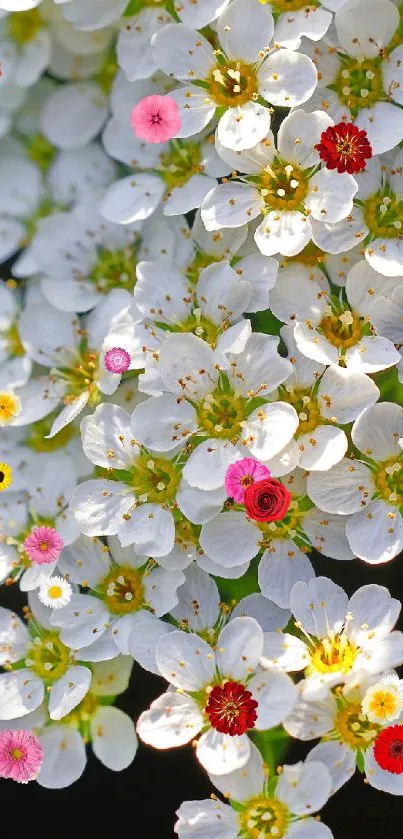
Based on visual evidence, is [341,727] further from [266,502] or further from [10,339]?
[10,339]

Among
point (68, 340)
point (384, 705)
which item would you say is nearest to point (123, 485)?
point (68, 340)

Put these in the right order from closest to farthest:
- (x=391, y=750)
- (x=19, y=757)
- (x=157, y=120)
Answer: (x=391, y=750)
(x=19, y=757)
(x=157, y=120)

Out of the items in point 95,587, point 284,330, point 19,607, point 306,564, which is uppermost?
point 284,330

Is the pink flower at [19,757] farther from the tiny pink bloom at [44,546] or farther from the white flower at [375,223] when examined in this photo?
the white flower at [375,223]

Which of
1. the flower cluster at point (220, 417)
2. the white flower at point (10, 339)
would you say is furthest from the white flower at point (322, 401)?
the white flower at point (10, 339)

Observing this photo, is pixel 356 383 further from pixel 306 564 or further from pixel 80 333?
pixel 80 333

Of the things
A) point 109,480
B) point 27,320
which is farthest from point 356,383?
point 27,320
